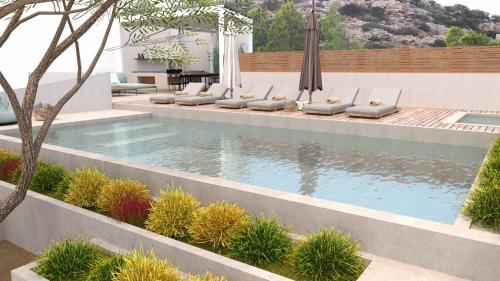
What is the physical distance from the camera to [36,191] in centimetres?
629

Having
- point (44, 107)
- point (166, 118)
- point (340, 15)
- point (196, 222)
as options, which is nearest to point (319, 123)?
point (166, 118)

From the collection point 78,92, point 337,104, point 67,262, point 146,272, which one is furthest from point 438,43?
point 146,272

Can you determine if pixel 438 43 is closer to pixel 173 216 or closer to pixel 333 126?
pixel 333 126

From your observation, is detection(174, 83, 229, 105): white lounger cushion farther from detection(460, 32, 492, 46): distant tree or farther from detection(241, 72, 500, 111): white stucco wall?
detection(460, 32, 492, 46): distant tree

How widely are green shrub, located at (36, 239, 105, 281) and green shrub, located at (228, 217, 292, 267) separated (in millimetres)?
1488

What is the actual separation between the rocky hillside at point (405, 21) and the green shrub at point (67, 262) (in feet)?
163

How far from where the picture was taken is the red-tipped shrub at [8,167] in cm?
680

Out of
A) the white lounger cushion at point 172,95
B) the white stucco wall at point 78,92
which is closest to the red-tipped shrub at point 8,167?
the white stucco wall at point 78,92

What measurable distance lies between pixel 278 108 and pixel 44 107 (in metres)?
7.11

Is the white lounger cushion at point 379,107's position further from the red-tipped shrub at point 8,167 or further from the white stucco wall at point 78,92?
the white stucco wall at point 78,92

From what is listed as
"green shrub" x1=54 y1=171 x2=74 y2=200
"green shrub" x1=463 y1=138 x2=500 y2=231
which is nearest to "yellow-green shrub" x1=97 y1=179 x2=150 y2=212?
"green shrub" x1=54 y1=171 x2=74 y2=200

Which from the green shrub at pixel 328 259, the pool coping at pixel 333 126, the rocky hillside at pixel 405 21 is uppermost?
the rocky hillside at pixel 405 21

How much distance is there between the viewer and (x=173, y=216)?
15.1 ft

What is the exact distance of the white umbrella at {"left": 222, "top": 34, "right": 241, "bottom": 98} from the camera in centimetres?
1443
